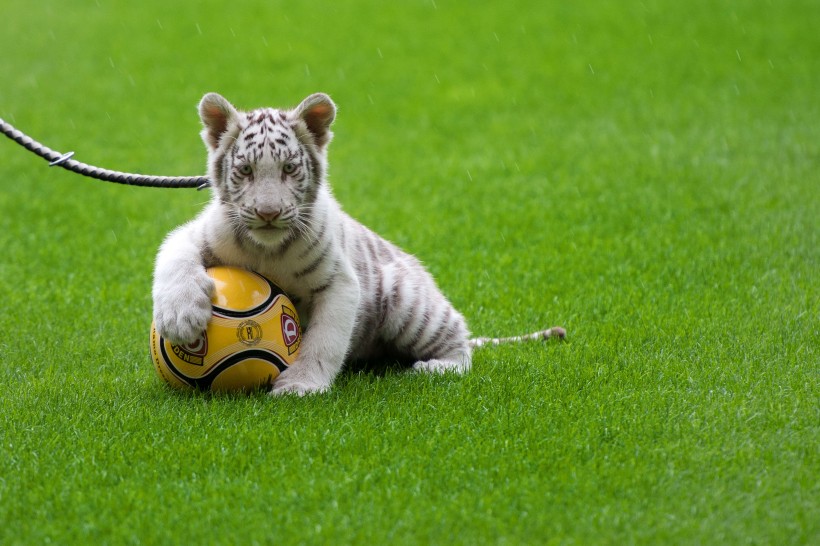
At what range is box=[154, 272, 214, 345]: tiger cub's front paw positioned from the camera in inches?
185

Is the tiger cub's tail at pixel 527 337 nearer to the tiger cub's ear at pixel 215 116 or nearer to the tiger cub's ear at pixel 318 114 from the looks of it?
the tiger cub's ear at pixel 318 114

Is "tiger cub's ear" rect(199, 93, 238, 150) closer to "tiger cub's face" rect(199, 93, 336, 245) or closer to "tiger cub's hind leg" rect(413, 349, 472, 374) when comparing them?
"tiger cub's face" rect(199, 93, 336, 245)

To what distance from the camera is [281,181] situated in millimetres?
4930

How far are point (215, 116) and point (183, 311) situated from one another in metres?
1.05

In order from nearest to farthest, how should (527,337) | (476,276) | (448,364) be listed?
(448,364), (527,337), (476,276)

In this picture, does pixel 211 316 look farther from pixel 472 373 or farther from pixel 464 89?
pixel 464 89

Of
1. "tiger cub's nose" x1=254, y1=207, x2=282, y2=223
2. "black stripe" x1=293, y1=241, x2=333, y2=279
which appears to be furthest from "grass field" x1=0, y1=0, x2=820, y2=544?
"tiger cub's nose" x1=254, y1=207, x2=282, y2=223

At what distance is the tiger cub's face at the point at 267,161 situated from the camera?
4852mm

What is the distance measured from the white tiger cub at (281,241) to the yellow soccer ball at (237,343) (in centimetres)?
8

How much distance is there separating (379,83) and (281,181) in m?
9.44

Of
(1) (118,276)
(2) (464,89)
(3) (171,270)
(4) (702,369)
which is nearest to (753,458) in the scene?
(4) (702,369)

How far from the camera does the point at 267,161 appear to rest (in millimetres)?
4891

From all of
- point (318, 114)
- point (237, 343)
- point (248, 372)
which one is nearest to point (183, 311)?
point (237, 343)

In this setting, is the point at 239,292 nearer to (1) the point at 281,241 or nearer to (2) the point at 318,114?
(1) the point at 281,241
